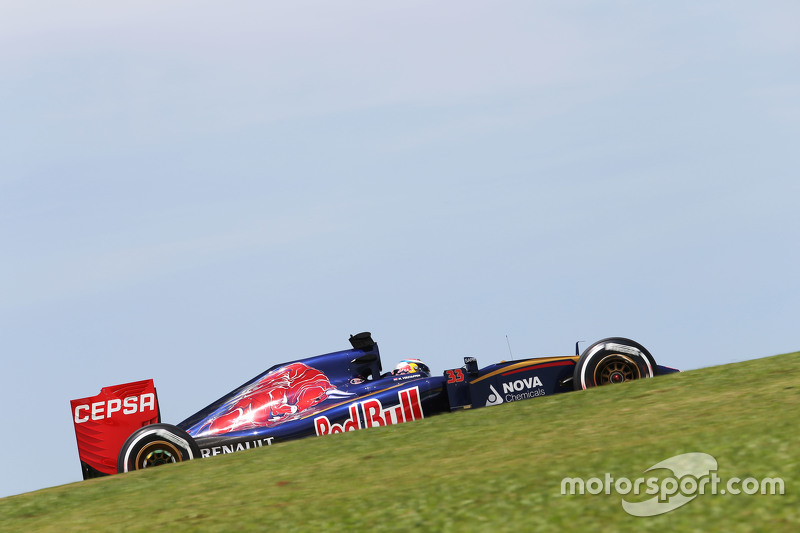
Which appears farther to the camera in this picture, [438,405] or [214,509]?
[438,405]

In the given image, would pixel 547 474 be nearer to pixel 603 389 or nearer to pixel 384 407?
pixel 603 389

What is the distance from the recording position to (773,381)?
943 centimetres

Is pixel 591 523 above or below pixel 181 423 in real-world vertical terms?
below

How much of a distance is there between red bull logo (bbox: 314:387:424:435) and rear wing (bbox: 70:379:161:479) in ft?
8.17

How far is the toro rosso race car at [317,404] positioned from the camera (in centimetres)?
1099

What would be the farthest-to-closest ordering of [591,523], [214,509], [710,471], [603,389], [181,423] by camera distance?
[181,423] < [603,389] < [214,509] < [710,471] < [591,523]

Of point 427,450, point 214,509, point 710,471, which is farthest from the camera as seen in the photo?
point 427,450

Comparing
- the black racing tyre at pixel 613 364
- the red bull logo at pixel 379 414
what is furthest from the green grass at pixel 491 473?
the red bull logo at pixel 379 414

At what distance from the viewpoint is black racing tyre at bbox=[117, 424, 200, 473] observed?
10484 millimetres

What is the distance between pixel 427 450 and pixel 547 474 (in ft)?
6.13

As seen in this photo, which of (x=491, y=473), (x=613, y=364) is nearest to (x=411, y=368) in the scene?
(x=613, y=364)

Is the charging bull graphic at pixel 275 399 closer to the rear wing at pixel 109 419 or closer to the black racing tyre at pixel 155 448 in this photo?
the rear wing at pixel 109 419

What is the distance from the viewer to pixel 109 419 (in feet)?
38.9

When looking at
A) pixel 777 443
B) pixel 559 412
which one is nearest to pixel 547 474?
pixel 777 443
